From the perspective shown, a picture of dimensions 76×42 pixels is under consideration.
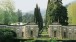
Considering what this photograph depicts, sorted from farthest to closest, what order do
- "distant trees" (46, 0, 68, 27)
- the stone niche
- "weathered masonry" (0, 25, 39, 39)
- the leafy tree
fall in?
1. the leafy tree
2. "distant trees" (46, 0, 68, 27)
3. "weathered masonry" (0, 25, 39, 39)
4. the stone niche

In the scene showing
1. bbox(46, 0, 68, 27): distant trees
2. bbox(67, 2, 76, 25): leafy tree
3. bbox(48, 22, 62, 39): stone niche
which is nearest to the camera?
bbox(48, 22, 62, 39): stone niche

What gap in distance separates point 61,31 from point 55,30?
1203mm

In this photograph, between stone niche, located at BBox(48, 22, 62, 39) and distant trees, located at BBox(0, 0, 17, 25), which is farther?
distant trees, located at BBox(0, 0, 17, 25)

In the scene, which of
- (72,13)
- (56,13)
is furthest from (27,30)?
(72,13)

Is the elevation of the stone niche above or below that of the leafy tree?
below

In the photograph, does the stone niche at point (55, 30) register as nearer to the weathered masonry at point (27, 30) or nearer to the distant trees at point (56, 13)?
the weathered masonry at point (27, 30)

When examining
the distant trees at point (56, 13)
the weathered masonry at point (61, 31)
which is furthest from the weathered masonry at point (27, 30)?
the distant trees at point (56, 13)

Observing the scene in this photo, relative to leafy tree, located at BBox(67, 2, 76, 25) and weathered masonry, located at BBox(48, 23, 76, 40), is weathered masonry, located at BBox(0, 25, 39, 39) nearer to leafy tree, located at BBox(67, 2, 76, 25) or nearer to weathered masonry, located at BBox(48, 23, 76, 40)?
weathered masonry, located at BBox(48, 23, 76, 40)

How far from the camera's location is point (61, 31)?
5359 centimetres

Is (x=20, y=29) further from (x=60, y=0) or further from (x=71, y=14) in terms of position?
(x=71, y=14)

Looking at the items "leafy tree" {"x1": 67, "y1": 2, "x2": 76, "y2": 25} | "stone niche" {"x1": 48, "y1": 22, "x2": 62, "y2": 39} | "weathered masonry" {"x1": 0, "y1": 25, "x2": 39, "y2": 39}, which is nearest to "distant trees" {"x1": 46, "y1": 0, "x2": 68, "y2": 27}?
"stone niche" {"x1": 48, "y1": 22, "x2": 62, "y2": 39}

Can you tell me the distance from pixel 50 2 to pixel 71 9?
916 inches

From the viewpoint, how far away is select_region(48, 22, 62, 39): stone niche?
5294cm

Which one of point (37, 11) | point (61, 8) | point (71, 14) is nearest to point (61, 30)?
point (61, 8)
